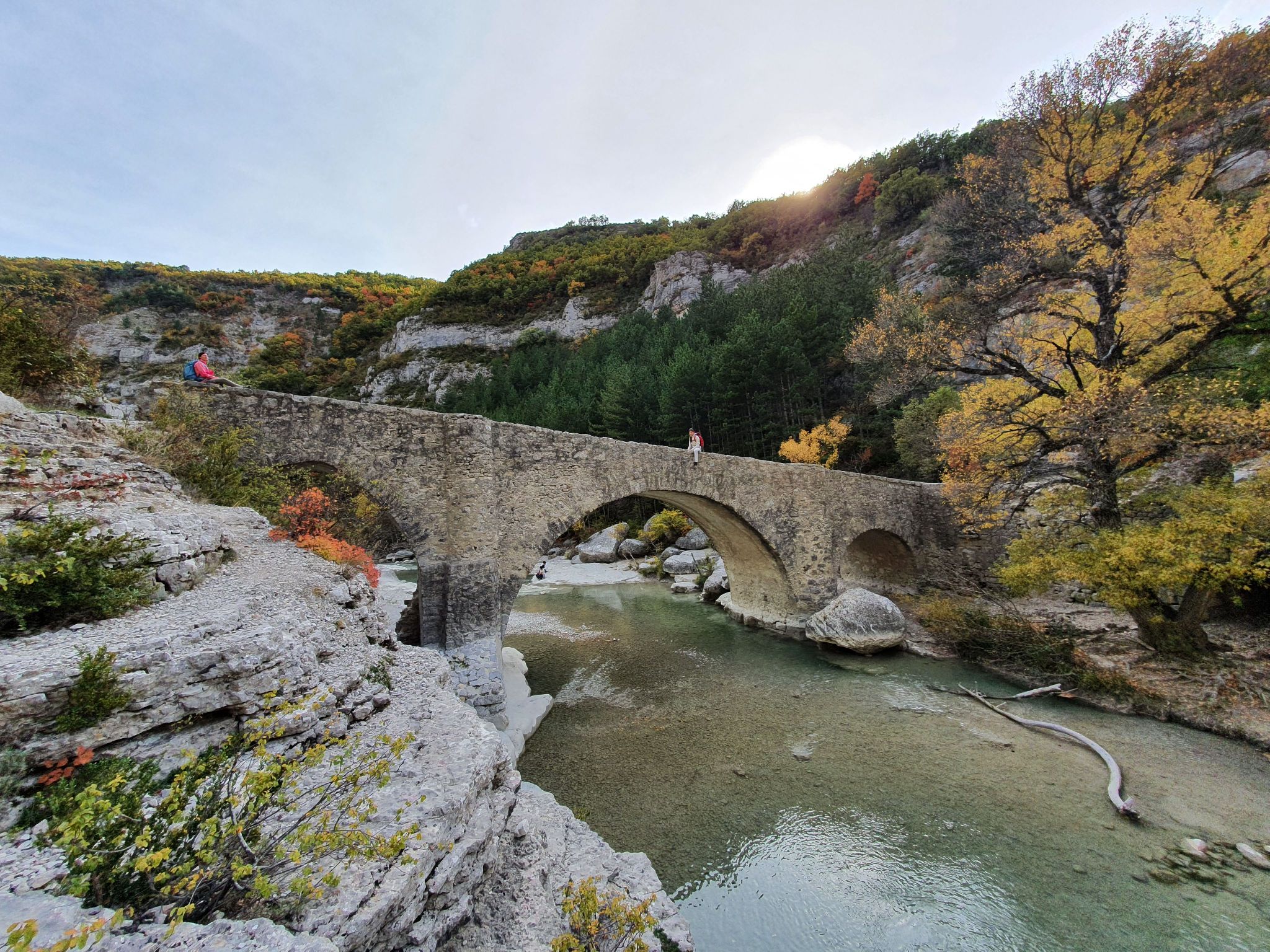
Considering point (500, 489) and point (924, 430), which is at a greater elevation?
point (924, 430)

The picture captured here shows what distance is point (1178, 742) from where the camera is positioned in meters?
6.72

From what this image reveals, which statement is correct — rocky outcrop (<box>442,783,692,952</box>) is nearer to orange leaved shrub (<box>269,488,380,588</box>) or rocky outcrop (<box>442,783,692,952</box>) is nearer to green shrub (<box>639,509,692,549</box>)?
Result: orange leaved shrub (<box>269,488,380,588</box>)

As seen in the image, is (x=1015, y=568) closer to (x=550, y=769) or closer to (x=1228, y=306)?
(x=1228, y=306)

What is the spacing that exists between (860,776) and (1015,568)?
16.7 ft

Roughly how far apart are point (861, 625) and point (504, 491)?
9.22 m

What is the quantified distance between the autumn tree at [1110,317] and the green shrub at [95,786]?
11.1 m

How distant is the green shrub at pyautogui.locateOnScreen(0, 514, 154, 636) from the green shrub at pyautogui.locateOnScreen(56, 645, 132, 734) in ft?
2.81

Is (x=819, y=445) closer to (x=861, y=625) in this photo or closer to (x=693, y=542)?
(x=693, y=542)

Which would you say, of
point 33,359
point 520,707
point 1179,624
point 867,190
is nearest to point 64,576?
point 33,359

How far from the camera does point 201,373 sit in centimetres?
727

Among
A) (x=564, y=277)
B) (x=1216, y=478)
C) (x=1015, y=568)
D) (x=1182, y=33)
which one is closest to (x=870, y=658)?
(x=1015, y=568)

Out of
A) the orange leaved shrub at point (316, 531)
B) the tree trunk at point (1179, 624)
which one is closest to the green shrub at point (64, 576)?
the orange leaved shrub at point (316, 531)

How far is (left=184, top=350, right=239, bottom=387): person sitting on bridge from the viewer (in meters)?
7.16

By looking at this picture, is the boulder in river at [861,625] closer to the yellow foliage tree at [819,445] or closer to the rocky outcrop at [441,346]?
the yellow foliage tree at [819,445]
